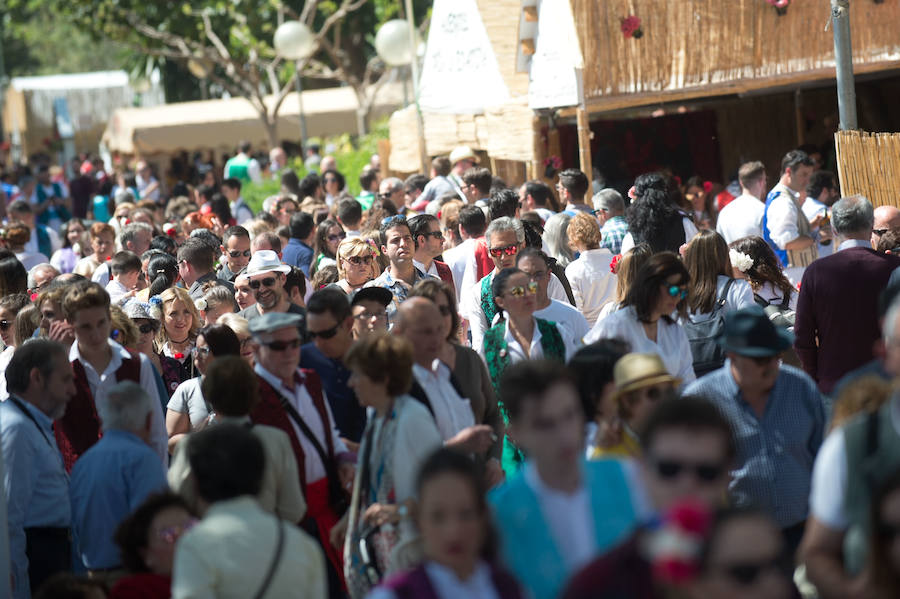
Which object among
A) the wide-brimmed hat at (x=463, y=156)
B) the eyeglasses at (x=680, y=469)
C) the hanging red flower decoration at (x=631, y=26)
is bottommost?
the eyeglasses at (x=680, y=469)

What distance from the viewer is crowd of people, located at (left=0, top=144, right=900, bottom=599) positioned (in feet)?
12.3

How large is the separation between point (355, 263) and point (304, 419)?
11.2 ft

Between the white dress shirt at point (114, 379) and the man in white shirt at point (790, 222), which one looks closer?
the white dress shirt at point (114, 379)

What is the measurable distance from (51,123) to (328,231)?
36.5m

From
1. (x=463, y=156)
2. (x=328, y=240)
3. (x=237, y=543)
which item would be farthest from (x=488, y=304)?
(x=463, y=156)

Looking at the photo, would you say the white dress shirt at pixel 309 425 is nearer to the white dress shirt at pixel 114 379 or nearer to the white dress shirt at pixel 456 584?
the white dress shirt at pixel 114 379

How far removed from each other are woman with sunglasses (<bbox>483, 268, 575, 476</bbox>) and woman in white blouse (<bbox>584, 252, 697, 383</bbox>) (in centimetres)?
28

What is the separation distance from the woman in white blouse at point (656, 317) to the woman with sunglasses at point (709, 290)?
540 millimetres

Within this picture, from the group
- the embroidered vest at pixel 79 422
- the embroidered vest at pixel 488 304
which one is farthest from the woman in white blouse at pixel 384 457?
the embroidered vest at pixel 488 304

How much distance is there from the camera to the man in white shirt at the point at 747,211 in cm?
1139

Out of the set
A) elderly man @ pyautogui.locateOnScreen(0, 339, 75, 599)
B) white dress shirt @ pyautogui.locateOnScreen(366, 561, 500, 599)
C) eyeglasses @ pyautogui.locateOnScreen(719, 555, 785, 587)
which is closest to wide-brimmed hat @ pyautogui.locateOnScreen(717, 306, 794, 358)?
white dress shirt @ pyautogui.locateOnScreen(366, 561, 500, 599)

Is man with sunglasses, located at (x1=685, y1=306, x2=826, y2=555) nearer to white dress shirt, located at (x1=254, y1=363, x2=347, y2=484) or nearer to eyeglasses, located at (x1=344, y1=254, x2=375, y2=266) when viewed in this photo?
white dress shirt, located at (x1=254, y1=363, x2=347, y2=484)

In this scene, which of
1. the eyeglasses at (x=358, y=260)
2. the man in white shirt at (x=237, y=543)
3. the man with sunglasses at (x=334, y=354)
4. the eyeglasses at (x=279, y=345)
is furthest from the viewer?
the eyeglasses at (x=358, y=260)

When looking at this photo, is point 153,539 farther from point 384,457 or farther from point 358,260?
point 358,260
